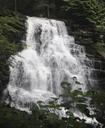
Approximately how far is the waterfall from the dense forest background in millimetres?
423

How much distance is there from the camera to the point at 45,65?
15.8 m

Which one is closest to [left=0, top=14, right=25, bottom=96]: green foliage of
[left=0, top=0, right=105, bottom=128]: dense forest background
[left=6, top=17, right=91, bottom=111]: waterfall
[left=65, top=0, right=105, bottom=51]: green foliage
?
[left=0, top=0, right=105, bottom=128]: dense forest background

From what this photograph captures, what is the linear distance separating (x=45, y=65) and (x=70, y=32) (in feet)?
11.3

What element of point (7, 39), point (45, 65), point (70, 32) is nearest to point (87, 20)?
point (70, 32)

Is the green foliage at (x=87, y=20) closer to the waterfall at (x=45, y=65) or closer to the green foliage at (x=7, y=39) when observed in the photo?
the waterfall at (x=45, y=65)

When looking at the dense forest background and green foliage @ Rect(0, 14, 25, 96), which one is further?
green foliage @ Rect(0, 14, 25, 96)

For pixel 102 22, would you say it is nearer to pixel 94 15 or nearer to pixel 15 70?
pixel 94 15

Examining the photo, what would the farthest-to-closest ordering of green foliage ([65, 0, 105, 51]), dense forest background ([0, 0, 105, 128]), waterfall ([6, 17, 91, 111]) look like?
1. green foliage ([65, 0, 105, 51])
2. waterfall ([6, 17, 91, 111])
3. dense forest background ([0, 0, 105, 128])

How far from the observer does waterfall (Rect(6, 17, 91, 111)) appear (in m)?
14.0

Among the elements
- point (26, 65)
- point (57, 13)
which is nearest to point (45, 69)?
point (26, 65)

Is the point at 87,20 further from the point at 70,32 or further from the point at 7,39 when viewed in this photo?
the point at 7,39

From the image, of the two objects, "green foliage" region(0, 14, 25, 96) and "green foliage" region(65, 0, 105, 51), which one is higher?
"green foliage" region(65, 0, 105, 51)

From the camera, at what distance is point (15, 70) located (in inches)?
586

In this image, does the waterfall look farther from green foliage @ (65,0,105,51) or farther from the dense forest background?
green foliage @ (65,0,105,51)
